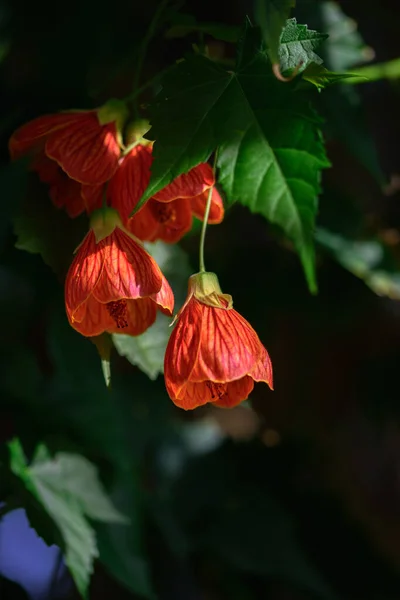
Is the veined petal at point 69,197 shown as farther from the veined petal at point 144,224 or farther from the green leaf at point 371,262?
the green leaf at point 371,262

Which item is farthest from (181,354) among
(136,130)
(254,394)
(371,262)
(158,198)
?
(254,394)

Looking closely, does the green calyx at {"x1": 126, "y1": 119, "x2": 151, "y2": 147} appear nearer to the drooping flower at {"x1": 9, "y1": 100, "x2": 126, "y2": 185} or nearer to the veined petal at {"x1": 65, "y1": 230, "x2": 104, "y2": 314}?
the drooping flower at {"x1": 9, "y1": 100, "x2": 126, "y2": 185}

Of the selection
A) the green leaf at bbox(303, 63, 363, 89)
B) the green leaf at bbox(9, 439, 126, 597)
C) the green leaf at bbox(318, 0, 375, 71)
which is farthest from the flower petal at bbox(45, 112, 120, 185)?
the green leaf at bbox(318, 0, 375, 71)

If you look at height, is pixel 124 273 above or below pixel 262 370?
above

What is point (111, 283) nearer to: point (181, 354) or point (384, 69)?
point (181, 354)

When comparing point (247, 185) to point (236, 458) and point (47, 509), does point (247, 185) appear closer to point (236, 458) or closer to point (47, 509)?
point (47, 509)

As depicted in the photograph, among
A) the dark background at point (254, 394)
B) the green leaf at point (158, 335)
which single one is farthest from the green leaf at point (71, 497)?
the green leaf at point (158, 335)
